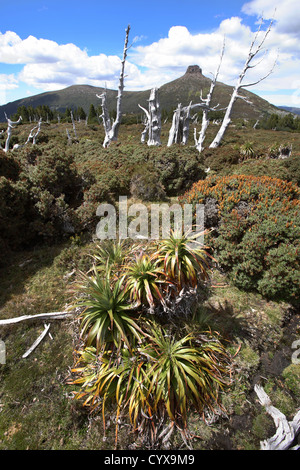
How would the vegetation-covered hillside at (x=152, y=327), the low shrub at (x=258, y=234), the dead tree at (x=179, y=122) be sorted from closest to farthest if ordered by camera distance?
1. the vegetation-covered hillside at (x=152, y=327)
2. the low shrub at (x=258, y=234)
3. the dead tree at (x=179, y=122)

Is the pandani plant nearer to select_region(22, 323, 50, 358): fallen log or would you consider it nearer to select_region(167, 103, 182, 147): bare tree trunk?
select_region(22, 323, 50, 358): fallen log

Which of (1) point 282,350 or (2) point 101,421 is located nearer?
(2) point 101,421

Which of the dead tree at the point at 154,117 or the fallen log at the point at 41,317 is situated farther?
the dead tree at the point at 154,117

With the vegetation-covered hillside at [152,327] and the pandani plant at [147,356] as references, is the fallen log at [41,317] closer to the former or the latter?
the vegetation-covered hillside at [152,327]

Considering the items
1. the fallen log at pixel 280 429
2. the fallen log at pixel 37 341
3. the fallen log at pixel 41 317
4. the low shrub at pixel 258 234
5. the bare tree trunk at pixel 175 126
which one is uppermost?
the bare tree trunk at pixel 175 126

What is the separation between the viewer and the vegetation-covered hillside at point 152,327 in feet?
10.0

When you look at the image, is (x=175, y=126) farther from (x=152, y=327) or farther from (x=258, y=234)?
(x=152, y=327)

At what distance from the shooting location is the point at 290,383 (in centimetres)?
374

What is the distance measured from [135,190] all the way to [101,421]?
7.30m

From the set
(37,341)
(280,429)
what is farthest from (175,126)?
(280,429)

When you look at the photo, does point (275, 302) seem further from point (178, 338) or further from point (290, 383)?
point (178, 338)

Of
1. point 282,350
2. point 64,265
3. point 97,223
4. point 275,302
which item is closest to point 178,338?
point 282,350

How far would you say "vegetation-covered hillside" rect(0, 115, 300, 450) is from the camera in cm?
306

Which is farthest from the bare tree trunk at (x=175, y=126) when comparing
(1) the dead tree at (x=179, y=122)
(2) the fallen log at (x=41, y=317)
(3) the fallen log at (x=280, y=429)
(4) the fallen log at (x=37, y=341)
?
(3) the fallen log at (x=280, y=429)
